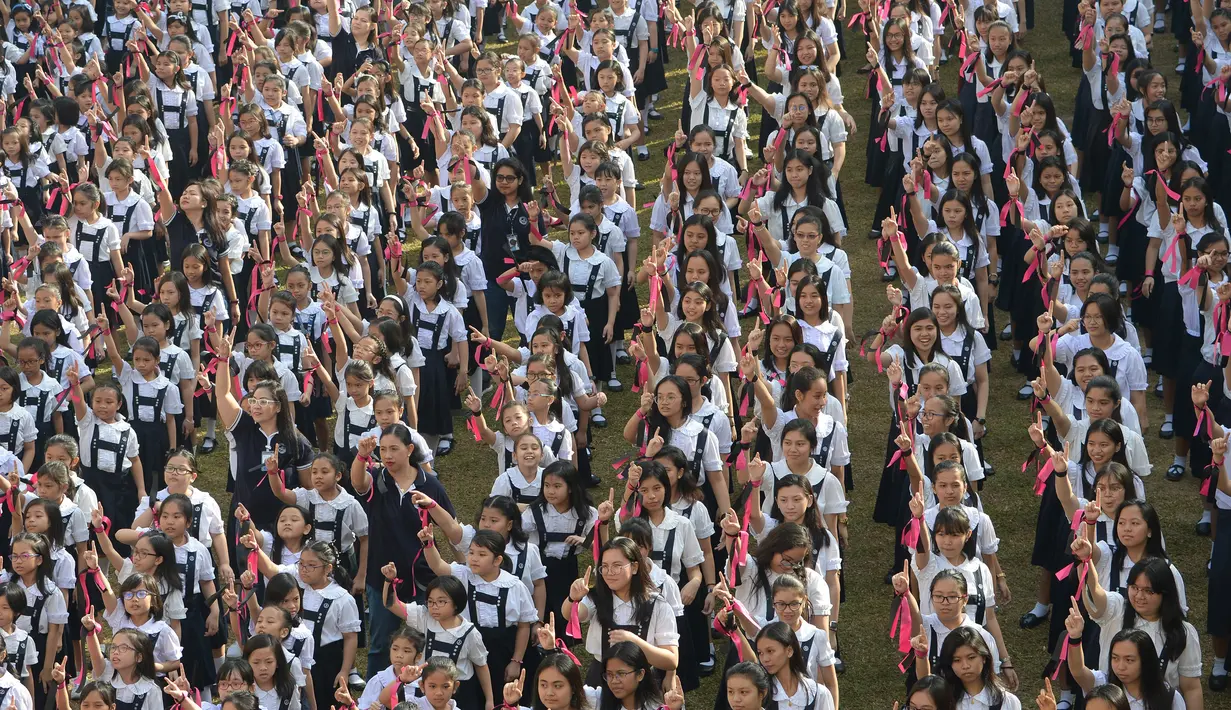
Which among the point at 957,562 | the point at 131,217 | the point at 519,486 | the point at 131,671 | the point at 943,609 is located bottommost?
the point at 131,671

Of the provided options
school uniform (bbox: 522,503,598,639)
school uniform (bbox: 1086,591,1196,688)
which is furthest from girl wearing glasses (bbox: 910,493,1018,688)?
school uniform (bbox: 522,503,598,639)

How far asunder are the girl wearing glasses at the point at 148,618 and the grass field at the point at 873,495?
1187 millimetres

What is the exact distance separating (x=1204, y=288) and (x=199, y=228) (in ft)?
20.0

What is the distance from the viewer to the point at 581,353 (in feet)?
34.2

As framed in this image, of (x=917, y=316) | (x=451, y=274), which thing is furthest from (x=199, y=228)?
(x=917, y=316)

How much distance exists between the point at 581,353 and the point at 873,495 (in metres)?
1.82

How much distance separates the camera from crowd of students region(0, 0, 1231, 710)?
25.9 ft

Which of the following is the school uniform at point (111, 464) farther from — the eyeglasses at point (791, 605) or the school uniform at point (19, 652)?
the eyeglasses at point (791, 605)

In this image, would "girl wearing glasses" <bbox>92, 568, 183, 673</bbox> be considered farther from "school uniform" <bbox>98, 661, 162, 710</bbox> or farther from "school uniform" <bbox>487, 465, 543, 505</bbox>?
"school uniform" <bbox>487, 465, 543, 505</bbox>

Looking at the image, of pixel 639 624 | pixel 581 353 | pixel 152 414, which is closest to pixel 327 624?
pixel 639 624

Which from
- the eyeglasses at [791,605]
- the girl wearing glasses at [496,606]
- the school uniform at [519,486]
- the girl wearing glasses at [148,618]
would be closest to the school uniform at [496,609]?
the girl wearing glasses at [496,606]

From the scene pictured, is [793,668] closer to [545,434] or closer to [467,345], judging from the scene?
[545,434]

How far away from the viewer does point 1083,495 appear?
28.1 ft

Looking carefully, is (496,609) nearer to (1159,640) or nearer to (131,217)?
(1159,640)
